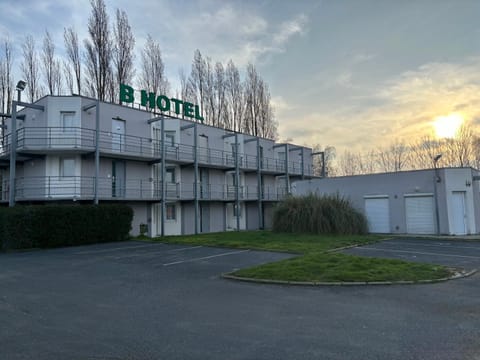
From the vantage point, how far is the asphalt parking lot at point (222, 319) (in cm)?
414

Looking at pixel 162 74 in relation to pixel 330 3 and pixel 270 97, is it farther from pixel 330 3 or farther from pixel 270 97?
pixel 330 3

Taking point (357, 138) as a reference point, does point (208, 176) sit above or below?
below


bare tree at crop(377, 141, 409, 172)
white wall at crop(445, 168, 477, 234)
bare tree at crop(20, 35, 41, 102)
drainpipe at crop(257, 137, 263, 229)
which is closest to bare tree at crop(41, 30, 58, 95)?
bare tree at crop(20, 35, 41, 102)

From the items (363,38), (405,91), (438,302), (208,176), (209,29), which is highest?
(209,29)

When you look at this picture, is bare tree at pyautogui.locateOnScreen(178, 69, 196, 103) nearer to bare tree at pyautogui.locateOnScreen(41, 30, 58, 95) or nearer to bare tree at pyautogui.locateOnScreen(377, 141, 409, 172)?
bare tree at pyautogui.locateOnScreen(41, 30, 58, 95)

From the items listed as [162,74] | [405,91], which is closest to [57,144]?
[162,74]

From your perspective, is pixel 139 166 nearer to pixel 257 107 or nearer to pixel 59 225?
pixel 59 225

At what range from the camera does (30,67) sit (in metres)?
27.9

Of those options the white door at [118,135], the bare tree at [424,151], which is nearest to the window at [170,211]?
the white door at [118,135]

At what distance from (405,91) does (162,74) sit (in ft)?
72.0

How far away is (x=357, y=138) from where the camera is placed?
101ft

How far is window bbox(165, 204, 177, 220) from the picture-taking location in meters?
24.8

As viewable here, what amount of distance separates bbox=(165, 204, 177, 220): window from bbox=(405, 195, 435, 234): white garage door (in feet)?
51.0

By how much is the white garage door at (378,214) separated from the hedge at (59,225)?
1519cm
